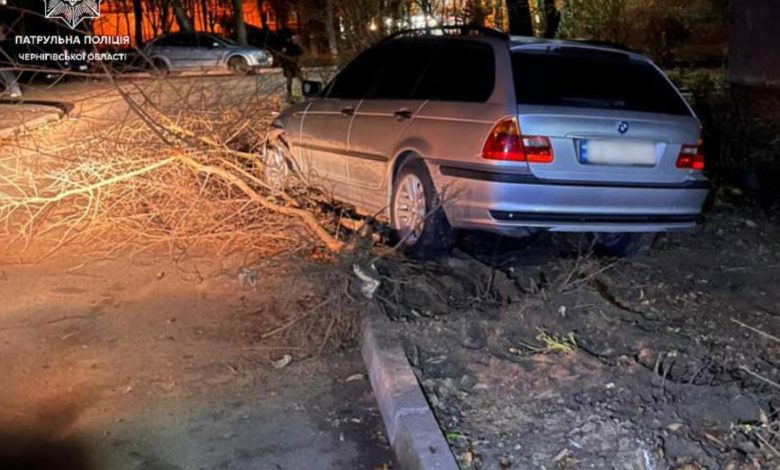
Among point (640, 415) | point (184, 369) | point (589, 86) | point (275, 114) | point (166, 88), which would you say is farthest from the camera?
point (275, 114)

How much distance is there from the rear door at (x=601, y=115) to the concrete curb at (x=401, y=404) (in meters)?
1.61

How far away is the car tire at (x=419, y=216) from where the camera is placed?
19.9 feet

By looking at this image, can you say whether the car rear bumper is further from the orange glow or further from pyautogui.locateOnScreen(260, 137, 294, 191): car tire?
the orange glow

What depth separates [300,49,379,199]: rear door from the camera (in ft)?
24.0

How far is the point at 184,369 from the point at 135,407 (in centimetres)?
52

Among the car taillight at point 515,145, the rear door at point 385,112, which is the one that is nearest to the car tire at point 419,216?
the rear door at point 385,112

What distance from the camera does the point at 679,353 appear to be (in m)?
4.56

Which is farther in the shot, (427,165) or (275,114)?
(275,114)

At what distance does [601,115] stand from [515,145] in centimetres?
66

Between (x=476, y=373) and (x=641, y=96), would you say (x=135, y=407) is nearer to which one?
(x=476, y=373)

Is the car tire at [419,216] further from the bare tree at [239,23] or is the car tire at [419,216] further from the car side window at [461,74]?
the bare tree at [239,23]

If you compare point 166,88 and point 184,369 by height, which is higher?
point 166,88

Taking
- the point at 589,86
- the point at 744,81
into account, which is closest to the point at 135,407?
the point at 589,86

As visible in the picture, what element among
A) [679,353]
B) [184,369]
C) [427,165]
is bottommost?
[184,369]
